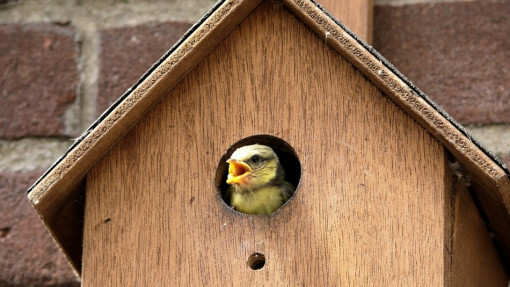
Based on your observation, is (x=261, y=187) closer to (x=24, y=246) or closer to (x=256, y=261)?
(x=256, y=261)

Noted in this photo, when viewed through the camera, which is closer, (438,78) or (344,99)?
(344,99)

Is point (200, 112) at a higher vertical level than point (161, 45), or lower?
lower

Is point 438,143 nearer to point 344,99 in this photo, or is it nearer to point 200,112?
point 344,99

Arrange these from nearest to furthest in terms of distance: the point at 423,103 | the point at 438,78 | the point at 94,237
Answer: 1. the point at 423,103
2. the point at 94,237
3. the point at 438,78

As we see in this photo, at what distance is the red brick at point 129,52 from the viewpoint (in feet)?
7.00

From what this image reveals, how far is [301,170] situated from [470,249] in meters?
0.33

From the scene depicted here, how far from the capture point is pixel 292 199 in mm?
1553

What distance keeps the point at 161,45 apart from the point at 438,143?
0.81 m

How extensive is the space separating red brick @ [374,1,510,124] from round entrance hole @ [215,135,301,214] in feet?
0.99

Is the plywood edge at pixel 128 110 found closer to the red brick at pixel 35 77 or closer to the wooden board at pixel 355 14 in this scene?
the wooden board at pixel 355 14

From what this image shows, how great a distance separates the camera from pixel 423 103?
4.84 ft

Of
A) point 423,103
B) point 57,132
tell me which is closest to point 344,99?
point 423,103

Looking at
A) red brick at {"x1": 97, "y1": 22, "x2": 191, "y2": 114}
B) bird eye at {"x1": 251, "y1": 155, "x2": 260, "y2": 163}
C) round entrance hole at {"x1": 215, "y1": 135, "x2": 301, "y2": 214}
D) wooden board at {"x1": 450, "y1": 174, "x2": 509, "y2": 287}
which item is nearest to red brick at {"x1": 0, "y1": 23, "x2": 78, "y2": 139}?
red brick at {"x1": 97, "y1": 22, "x2": 191, "y2": 114}

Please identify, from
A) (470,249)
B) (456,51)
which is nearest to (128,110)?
(470,249)
